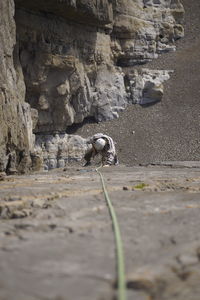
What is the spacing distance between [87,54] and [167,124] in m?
6.48

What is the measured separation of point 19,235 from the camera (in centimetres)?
279

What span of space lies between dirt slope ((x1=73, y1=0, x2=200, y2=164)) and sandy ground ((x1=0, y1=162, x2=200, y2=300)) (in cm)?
1916

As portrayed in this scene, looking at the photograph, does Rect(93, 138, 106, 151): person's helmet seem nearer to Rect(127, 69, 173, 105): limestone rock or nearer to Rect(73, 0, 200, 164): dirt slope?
Rect(73, 0, 200, 164): dirt slope

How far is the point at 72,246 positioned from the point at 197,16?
33.0 m

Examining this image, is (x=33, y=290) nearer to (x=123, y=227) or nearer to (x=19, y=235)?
(x=19, y=235)

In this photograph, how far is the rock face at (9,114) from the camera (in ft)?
28.8

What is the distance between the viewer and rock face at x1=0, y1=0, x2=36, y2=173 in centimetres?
877

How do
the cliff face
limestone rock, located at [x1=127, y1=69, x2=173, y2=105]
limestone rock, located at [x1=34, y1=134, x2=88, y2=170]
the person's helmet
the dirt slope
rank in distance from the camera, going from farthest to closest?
limestone rock, located at [x1=127, y1=69, x2=173, y2=105] → the dirt slope → limestone rock, located at [x1=34, y1=134, x2=88, y2=170] → the cliff face → the person's helmet

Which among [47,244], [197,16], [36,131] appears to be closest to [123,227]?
[47,244]

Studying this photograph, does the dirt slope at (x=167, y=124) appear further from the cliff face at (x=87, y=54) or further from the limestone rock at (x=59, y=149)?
the limestone rock at (x=59, y=149)

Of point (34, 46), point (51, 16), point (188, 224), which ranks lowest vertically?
point (188, 224)

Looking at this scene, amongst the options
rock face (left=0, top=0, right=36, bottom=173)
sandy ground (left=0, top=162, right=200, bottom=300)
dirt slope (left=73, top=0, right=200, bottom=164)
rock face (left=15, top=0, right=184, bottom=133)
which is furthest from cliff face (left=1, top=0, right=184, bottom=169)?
sandy ground (left=0, top=162, right=200, bottom=300)

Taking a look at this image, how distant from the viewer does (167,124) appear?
84.0 ft

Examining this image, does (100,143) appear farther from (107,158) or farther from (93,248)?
(93,248)
